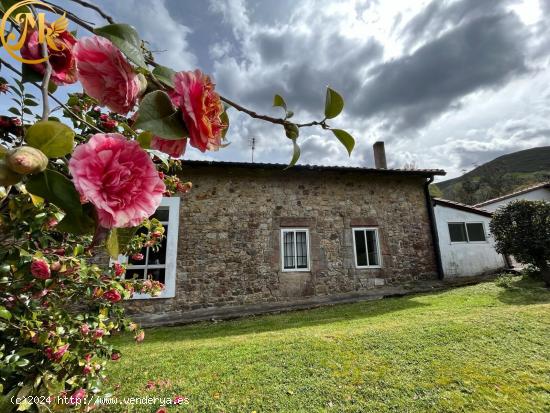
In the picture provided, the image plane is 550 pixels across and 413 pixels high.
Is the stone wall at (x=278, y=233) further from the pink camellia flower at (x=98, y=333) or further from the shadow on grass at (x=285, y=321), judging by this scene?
the pink camellia flower at (x=98, y=333)

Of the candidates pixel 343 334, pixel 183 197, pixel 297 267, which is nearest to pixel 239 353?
pixel 343 334

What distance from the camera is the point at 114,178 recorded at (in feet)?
1.37

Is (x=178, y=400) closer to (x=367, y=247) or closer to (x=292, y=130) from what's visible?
(x=292, y=130)

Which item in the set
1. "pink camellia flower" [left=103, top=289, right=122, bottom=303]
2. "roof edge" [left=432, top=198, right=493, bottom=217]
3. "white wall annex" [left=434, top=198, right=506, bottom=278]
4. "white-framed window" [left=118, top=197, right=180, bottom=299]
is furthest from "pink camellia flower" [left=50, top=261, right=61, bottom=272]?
"roof edge" [left=432, top=198, right=493, bottom=217]

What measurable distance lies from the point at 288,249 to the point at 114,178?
8.02 meters

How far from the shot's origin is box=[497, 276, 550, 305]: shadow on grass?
20.6 ft

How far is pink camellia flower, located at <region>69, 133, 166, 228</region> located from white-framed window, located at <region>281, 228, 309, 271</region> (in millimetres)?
7763

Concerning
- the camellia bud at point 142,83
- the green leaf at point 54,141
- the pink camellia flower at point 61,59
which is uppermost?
the pink camellia flower at point 61,59

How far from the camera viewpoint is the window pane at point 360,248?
28.3ft

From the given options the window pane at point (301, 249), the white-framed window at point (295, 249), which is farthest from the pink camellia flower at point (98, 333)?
the window pane at point (301, 249)

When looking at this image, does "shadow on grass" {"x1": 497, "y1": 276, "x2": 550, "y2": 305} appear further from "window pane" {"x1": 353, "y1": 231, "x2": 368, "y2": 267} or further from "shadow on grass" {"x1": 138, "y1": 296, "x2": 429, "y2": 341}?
"window pane" {"x1": 353, "y1": 231, "x2": 368, "y2": 267}

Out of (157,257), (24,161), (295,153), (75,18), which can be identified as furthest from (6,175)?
(157,257)

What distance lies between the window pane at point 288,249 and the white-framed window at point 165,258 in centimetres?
301

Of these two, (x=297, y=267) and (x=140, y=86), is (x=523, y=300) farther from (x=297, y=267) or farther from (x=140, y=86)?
(x=140, y=86)
